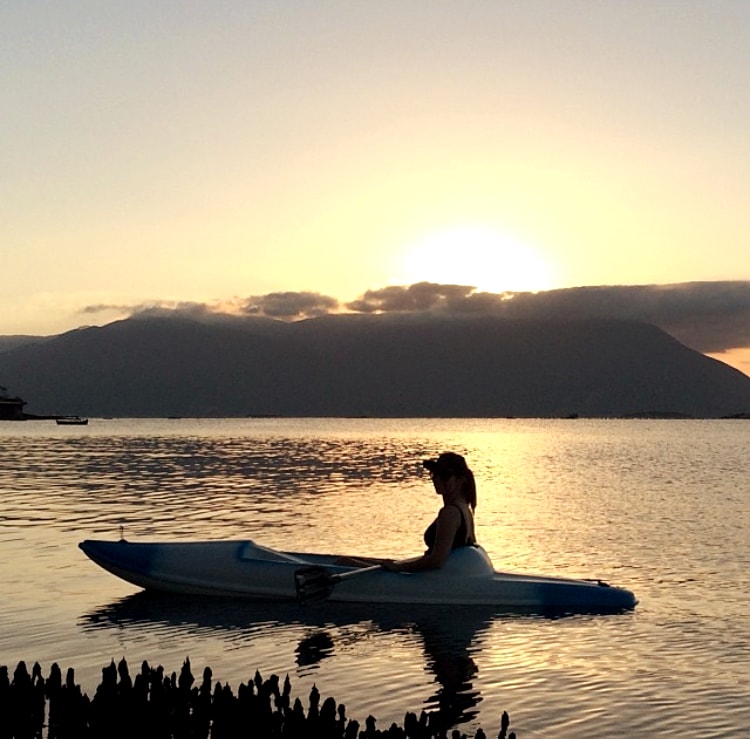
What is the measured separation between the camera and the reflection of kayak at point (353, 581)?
17812 mm

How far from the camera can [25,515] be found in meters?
33.2

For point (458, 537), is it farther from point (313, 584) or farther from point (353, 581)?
point (313, 584)

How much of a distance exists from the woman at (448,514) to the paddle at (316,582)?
0.92 m

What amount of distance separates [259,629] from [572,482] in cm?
4449

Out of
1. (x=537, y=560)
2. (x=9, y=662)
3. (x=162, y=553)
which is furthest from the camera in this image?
(x=537, y=560)

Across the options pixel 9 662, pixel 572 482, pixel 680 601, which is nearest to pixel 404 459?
pixel 572 482

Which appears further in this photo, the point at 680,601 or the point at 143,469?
the point at 143,469

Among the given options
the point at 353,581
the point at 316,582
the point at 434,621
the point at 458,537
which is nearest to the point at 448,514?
the point at 458,537

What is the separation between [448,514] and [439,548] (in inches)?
37.4

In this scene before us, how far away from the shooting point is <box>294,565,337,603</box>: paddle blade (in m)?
17.3

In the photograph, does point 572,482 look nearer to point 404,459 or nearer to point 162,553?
point 404,459

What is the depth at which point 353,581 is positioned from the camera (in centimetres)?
1794

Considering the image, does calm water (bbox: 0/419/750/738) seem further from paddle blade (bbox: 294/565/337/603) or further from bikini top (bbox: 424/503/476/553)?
bikini top (bbox: 424/503/476/553)

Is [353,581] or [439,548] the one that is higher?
[439,548]
